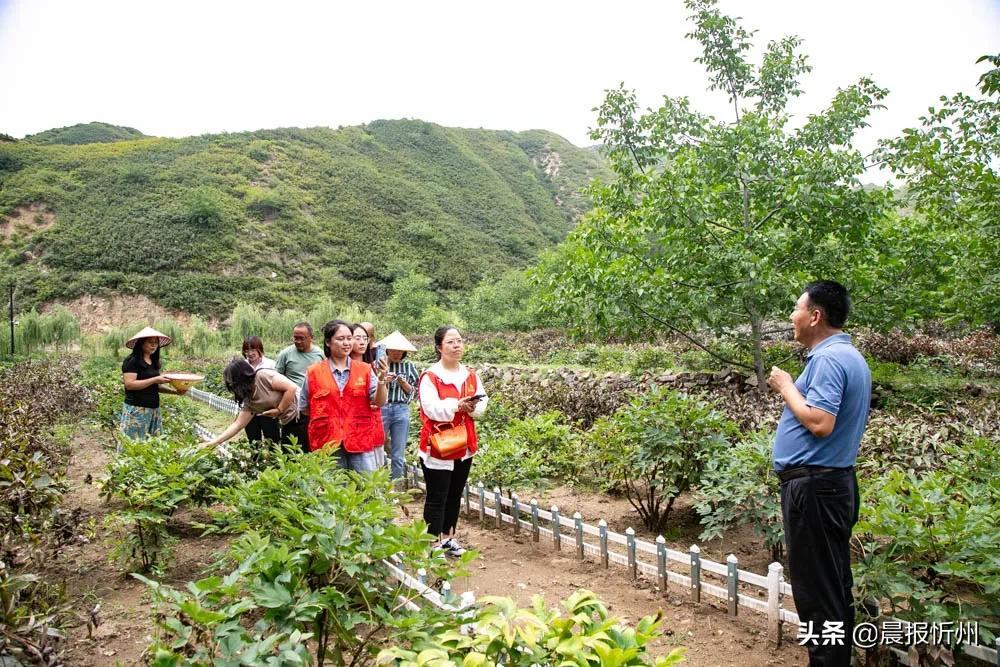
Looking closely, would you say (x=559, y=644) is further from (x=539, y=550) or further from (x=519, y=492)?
(x=519, y=492)

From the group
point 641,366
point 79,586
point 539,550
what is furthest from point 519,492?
point 641,366

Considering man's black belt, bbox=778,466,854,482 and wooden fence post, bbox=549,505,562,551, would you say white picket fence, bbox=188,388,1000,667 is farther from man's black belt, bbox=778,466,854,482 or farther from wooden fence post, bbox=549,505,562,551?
man's black belt, bbox=778,466,854,482

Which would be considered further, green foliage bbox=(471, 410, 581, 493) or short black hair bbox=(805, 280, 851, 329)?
green foliage bbox=(471, 410, 581, 493)

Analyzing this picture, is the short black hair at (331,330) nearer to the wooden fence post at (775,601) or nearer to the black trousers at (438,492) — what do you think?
the black trousers at (438,492)

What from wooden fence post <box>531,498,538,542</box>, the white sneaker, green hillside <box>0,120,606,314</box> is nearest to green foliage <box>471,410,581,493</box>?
wooden fence post <box>531,498,538,542</box>

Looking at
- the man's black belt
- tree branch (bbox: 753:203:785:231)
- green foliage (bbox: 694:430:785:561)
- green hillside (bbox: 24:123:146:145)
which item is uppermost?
green hillside (bbox: 24:123:146:145)

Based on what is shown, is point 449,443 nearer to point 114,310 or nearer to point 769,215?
point 769,215

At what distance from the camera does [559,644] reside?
1396 millimetres

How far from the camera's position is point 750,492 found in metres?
3.47

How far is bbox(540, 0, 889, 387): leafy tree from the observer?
6.82 metres

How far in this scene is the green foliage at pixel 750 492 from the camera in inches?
137

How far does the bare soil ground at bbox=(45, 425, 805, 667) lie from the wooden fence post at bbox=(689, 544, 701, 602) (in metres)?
0.06

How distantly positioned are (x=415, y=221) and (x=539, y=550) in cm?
5401

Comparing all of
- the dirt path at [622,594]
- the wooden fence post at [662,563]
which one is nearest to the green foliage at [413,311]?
the dirt path at [622,594]
